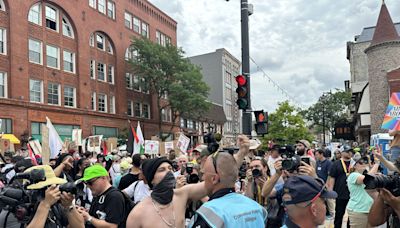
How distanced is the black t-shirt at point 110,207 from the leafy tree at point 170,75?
32643mm

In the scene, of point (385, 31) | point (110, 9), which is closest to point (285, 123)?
point (385, 31)

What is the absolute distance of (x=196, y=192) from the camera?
397 centimetres

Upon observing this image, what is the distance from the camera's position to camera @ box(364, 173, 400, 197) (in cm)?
288

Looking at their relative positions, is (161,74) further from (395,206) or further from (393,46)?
(395,206)

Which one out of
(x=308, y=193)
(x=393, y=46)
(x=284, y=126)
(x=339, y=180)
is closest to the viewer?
(x=308, y=193)

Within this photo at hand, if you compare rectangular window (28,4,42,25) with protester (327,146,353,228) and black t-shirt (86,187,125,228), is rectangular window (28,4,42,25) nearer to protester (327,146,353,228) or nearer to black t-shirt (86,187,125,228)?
protester (327,146,353,228)

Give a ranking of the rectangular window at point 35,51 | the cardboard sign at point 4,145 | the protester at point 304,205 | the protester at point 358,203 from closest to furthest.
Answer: the protester at point 304,205 → the protester at point 358,203 → the cardboard sign at point 4,145 → the rectangular window at point 35,51

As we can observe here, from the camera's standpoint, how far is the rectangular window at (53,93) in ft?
89.8

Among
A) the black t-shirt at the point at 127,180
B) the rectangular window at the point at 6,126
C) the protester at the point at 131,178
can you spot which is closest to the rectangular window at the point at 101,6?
the rectangular window at the point at 6,126

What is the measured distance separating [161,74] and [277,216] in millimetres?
33640

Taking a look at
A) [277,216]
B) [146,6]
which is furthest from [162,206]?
[146,6]

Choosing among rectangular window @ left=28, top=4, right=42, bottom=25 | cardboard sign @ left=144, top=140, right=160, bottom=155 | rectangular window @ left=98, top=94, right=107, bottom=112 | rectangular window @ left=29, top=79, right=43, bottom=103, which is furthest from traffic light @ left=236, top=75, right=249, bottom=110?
rectangular window @ left=98, top=94, right=107, bottom=112

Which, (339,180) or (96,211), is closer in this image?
(96,211)

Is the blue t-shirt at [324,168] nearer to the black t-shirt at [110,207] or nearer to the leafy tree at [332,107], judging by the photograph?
the black t-shirt at [110,207]
